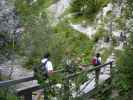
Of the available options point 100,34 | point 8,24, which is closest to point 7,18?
point 8,24

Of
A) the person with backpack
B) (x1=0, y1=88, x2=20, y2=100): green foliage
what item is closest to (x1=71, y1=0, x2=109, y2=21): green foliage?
the person with backpack

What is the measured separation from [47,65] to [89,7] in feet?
60.2

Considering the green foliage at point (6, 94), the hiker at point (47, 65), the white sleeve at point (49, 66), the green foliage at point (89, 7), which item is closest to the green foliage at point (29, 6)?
the green foliage at point (89, 7)

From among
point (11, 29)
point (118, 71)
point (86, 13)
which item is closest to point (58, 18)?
point (86, 13)

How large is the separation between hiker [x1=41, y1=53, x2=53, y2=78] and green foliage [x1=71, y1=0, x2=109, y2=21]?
58.5ft

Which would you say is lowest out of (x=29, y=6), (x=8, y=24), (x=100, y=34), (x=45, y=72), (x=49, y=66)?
(x=100, y=34)

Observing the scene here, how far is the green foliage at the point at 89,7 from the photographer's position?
2464 cm

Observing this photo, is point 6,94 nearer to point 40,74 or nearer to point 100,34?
point 40,74

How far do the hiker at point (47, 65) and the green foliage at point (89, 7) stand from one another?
702 inches

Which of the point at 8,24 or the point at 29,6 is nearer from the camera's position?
the point at 8,24

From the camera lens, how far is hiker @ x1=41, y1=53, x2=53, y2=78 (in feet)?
Answer: 19.7

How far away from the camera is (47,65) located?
6.91 metres

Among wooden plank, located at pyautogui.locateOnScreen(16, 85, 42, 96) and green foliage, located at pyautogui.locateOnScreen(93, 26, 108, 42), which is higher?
wooden plank, located at pyautogui.locateOnScreen(16, 85, 42, 96)

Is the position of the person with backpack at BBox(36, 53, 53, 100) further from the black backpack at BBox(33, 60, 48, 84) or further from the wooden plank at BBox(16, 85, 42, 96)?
the wooden plank at BBox(16, 85, 42, 96)
